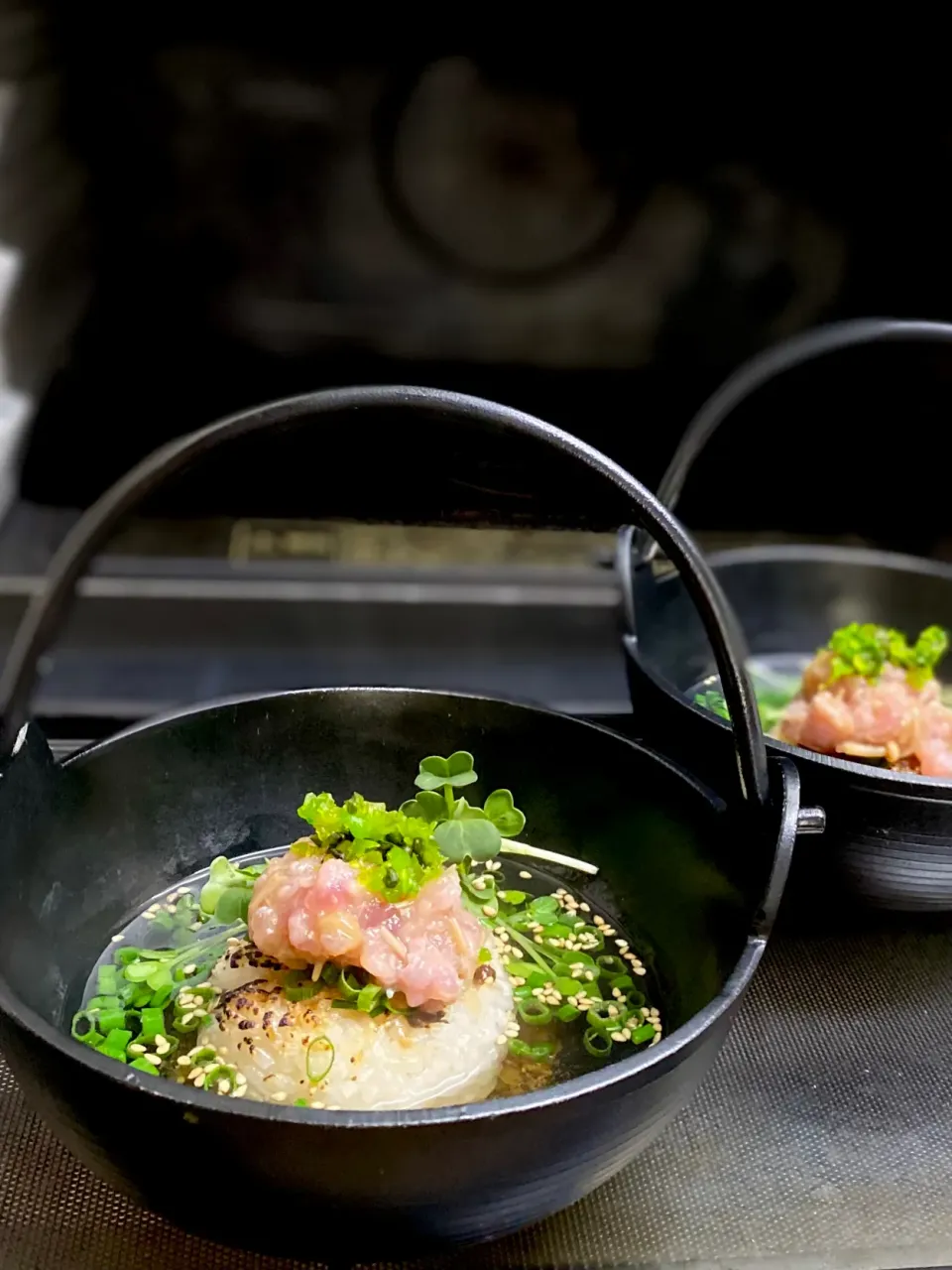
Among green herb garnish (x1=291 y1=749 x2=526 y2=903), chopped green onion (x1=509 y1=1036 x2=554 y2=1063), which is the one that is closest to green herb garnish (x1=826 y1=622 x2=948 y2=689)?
green herb garnish (x1=291 y1=749 x2=526 y2=903)

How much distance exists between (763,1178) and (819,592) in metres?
1.33

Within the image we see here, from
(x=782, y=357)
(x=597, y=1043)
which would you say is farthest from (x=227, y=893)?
(x=782, y=357)

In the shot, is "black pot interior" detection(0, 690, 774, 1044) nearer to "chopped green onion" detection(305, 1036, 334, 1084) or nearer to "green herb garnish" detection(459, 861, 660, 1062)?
"green herb garnish" detection(459, 861, 660, 1062)

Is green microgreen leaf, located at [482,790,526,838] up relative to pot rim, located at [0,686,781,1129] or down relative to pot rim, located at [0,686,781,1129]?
down

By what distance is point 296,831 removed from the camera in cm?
177

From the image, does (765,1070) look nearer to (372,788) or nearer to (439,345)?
(372,788)

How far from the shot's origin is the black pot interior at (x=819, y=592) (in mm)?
2404

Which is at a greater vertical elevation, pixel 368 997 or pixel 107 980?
pixel 368 997

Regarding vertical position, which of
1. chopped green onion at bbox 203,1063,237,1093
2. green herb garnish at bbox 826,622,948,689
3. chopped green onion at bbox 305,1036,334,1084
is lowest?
chopped green onion at bbox 203,1063,237,1093

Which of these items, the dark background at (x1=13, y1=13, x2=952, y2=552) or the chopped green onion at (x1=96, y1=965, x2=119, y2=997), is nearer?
the chopped green onion at (x1=96, y1=965, x2=119, y2=997)

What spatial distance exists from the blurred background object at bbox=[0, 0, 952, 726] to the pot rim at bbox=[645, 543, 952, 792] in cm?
70

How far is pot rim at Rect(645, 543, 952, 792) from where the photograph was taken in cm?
160

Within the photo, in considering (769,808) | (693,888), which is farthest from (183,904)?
(769,808)

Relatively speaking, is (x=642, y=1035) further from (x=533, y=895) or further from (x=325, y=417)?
(x=325, y=417)
